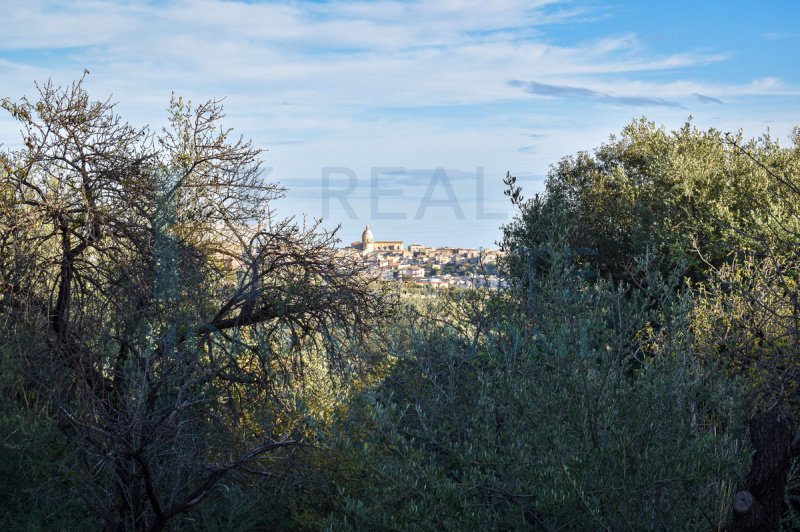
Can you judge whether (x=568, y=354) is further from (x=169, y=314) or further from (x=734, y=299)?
(x=734, y=299)

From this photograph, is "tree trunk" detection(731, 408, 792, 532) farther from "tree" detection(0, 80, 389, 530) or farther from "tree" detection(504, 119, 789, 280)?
"tree" detection(504, 119, 789, 280)

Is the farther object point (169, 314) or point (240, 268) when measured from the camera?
point (240, 268)

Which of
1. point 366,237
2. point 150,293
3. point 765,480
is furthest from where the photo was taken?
point 366,237

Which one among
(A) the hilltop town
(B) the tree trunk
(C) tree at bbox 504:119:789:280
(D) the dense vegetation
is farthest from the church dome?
(B) the tree trunk

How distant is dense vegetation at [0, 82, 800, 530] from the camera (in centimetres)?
529

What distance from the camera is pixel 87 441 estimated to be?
6.96 m

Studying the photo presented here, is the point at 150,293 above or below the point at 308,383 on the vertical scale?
above

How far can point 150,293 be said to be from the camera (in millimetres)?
7797

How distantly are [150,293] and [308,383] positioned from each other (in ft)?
11.3

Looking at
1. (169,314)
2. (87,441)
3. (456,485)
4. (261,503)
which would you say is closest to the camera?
(456,485)

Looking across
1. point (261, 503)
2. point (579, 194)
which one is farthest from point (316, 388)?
point (579, 194)

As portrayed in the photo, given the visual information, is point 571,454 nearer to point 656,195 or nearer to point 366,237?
point 366,237

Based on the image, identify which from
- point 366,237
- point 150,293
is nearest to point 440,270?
point 366,237

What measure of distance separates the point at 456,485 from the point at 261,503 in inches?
163
